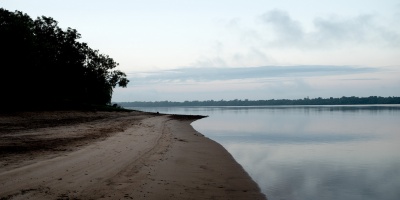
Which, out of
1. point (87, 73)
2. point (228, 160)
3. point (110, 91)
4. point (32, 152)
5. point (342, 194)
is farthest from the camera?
point (110, 91)

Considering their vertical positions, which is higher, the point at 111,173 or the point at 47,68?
the point at 47,68

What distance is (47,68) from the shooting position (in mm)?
46375

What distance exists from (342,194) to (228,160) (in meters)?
6.17

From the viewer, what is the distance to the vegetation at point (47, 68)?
34656 mm

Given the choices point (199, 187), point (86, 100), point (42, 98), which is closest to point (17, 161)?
point (199, 187)

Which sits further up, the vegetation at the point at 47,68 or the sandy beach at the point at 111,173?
the vegetation at the point at 47,68

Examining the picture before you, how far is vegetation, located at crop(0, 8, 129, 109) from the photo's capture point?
34656 mm

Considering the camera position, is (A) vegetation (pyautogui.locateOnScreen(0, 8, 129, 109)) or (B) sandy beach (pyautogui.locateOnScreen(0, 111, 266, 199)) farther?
(A) vegetation (pyautogui.locateOnScreen(0, 8, 129, 109))

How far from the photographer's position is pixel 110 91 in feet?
251

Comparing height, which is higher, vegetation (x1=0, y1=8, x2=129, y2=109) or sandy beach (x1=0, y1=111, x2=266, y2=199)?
vegetation (x1=0, y1=8, x2=129, y2=109)

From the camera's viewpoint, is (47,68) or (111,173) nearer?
(111,173)

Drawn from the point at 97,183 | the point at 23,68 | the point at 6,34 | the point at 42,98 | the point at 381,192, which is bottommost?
the point at 381,192

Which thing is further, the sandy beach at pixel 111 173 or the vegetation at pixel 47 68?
the vegetation at pixel 47 68

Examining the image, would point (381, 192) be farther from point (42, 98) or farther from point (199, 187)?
point (42, 98)
